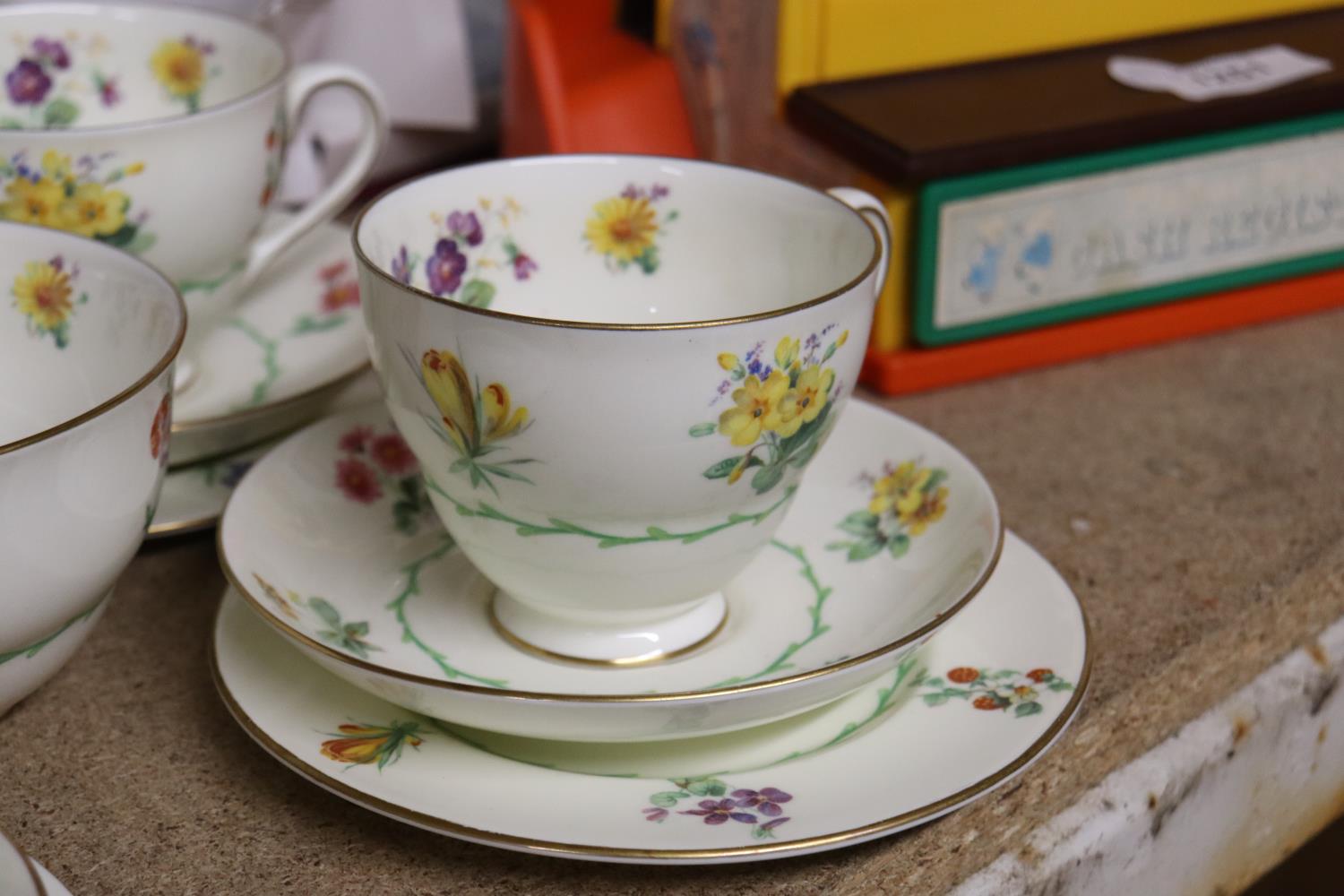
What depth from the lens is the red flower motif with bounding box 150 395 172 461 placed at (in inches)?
16.5

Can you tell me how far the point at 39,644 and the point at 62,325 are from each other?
0.13 m

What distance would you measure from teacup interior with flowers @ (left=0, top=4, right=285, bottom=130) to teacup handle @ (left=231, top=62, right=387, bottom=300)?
50 millimetres

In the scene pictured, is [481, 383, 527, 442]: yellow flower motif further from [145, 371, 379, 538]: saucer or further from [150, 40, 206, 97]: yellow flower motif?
[150, 40, 206, 97]: yellow flower motif

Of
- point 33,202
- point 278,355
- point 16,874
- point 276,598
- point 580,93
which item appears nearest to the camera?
point 16,874

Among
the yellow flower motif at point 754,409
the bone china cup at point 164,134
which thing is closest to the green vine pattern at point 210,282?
the bone china cup at point 164,134

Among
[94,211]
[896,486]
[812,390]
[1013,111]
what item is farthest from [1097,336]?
[94,211]

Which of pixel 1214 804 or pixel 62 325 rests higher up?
pixel 62 325

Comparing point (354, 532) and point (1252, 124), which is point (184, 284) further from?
point (1252, 124)

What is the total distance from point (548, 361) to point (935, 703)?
0.52 ft

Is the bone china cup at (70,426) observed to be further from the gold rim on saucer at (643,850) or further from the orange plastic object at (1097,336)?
the orange plastic object at (1097,336)

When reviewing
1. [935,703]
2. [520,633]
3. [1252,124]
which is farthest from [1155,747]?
[1252,124]

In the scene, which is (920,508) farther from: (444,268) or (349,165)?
(349,165)

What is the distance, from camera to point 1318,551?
1.82ft

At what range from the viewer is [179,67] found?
0.70 meters
